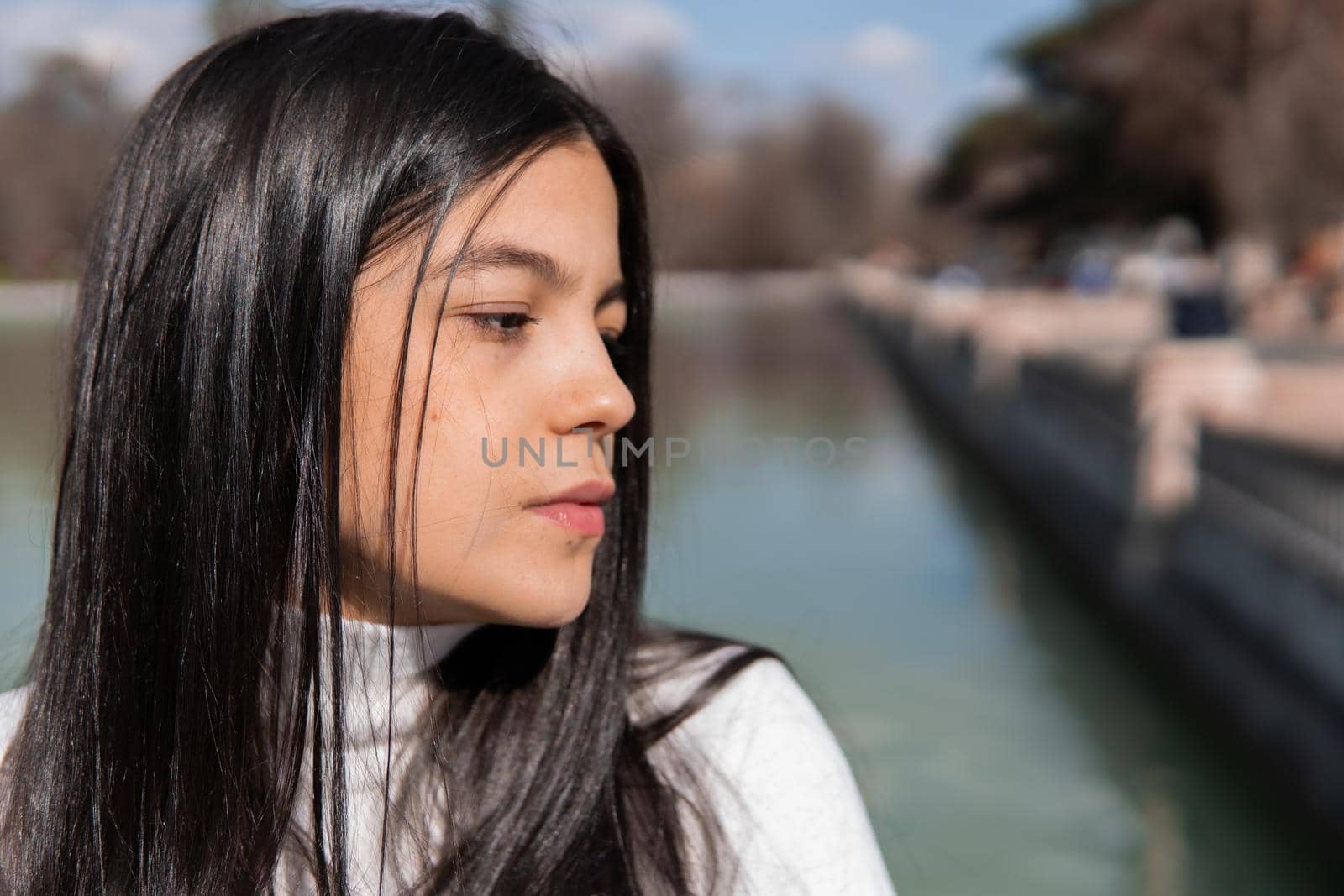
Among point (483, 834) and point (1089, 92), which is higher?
point (1089, 92)

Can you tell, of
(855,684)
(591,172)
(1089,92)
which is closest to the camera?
(591,172)

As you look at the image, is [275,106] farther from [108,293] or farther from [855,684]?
[855,684]

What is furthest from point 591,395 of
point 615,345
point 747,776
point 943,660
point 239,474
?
point 943,660

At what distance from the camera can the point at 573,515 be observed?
50.0 inches

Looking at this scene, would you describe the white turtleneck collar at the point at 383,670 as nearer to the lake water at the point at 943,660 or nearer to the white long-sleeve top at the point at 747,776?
the white long-sleeve top at the point at 747,776

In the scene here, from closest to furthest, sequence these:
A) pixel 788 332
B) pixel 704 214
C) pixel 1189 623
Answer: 1. pixel 704 214
2. pixel 1189 623
3. pixel 788 332

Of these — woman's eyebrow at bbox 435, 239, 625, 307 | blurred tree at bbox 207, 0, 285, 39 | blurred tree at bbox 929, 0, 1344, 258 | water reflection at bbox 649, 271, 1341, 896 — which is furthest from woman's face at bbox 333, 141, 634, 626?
blurred tree at bbox 929, 0, 1344, 258

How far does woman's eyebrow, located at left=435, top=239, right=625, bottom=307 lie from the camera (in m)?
1.21

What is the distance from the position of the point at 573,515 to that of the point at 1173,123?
44.1m

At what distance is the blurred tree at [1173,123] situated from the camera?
111ft

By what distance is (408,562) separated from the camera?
126cm

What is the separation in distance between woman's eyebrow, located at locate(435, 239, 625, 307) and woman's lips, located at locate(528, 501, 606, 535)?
216 mm

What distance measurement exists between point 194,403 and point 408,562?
0.84 ft

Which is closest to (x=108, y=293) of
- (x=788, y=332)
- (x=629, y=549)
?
(x=629, y=549)
